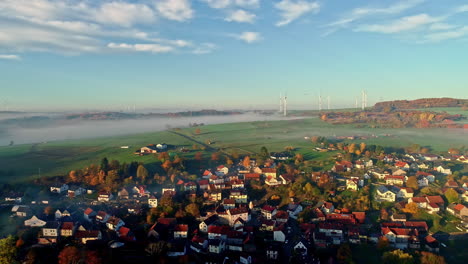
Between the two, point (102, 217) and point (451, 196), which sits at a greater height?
point (451, 196)

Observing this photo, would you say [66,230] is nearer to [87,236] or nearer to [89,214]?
[87,236]

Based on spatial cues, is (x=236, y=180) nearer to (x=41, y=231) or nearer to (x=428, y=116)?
(x=41, y=231)

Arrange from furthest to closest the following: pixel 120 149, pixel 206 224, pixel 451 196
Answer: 1. pixel 120 149
2. pixel 451 196
3. pixel 206 224

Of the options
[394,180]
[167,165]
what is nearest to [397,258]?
[394,180]

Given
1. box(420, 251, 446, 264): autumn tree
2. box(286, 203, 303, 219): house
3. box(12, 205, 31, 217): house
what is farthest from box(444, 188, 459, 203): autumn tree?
box(12, 205, 31, 217): house

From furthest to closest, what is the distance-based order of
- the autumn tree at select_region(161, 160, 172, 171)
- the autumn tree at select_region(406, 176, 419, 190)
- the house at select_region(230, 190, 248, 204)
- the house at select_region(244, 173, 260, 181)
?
the autumn tree at select_region(161, 160, 172, 171) < the house at select_region(244, 173, 260, 181) < the autumn tree at select_region(406, 176, 419, 190) < the house at select_region(230, 190, 248, 204)

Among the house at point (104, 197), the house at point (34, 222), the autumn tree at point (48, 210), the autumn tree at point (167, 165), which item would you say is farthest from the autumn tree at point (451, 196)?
the autumn tree at point (48, 210)

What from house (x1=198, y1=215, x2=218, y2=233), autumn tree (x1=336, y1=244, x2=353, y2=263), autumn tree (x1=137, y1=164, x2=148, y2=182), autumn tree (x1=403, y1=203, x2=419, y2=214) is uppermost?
autumn tree (x1=137, y1=164, x2=148, y2=182)

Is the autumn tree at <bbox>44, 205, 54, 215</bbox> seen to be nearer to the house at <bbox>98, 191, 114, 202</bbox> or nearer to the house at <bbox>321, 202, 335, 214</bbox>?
the house at <bbox>98, 191, 114, 202</bbox>
